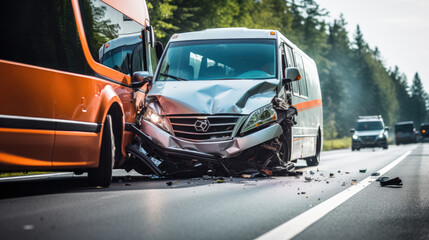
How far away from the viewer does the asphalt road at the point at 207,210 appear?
204 inches

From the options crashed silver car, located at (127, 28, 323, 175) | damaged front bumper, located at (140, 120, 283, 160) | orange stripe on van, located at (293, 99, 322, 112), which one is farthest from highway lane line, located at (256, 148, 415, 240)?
orange stripe on van, located at (293, 99, 322, 112)

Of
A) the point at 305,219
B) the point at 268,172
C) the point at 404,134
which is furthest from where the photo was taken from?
the point at 404,134

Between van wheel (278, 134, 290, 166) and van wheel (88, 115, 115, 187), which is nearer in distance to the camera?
van wheel (88, 115, 115, 187)

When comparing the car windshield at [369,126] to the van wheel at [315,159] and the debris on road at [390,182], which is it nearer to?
the van wheel at [315,159]

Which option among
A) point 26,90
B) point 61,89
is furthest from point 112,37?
point 26,90

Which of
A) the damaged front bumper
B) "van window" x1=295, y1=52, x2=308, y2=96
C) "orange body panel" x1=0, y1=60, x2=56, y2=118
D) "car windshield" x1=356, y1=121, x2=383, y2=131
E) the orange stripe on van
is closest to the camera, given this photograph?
"orange body panel" x1=0, y1=60, x2=56, y2=118

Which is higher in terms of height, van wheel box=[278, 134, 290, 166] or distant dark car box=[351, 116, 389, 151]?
van wheel box=[278, 134, 290, 166]

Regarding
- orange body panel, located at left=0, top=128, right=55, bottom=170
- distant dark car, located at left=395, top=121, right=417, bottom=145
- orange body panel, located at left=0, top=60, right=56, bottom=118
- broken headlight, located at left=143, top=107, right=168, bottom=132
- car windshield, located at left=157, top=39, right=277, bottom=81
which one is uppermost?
car windshield, located at left=157, top=39, right=277, bottom=81

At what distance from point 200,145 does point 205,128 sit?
0.28 metres

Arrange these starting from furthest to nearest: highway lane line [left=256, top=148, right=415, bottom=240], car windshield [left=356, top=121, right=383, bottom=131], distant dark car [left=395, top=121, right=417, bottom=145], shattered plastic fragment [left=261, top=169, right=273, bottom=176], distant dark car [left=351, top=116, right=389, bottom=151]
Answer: distant dark car [left=395, top=121, right=417, bottom=145], car windshield [left=356, top=121, right=383, bottom=131], distant dark car [left=351, top=116, right=389, bottom=151], shattered plastic fragment [left=261, top=169, right=273, bottom=176], highway lane line [left=256, top=148, right=415, bottom=240]

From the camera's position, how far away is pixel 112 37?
9336 mm

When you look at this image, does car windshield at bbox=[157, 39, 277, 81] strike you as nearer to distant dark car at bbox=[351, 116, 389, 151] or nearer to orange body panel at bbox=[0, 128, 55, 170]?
orange body panel at bbox=[0, 128, 55, 170]

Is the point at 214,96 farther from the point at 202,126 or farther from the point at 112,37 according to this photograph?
the point at 112,37

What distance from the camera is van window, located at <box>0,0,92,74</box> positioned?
667cm
